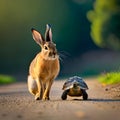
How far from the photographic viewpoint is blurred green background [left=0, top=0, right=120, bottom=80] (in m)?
50.3

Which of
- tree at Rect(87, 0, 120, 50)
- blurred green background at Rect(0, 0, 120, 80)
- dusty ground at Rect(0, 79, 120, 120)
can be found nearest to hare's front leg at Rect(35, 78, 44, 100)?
dusty ground at Rect(0, 79, 120, 120)

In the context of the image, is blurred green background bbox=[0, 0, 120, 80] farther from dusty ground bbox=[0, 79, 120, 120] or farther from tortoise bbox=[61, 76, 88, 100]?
dusty ground bbox=[0, 79, 120, 120]

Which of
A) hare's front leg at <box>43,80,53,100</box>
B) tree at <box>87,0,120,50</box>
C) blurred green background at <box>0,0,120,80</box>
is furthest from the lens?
blurred green background at <box>0,0,120,80</box>

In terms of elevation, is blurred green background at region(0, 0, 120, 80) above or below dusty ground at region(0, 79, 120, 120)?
above

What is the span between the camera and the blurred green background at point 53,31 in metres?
50.3

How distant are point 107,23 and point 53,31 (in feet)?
33.6

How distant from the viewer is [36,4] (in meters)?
54.4

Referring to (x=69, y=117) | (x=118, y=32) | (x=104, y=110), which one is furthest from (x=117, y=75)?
(x=118, y=32)

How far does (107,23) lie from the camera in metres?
42.0

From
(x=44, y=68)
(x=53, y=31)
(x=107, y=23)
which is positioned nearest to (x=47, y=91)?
(x=44, y=68)

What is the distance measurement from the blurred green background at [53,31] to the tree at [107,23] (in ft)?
15.8

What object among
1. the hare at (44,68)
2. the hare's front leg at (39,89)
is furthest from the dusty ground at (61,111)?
the hare at (44,68)

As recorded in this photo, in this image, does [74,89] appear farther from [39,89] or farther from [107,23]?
[107,23]

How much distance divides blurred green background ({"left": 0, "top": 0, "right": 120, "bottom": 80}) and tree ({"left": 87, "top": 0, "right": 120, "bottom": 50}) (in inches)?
189
